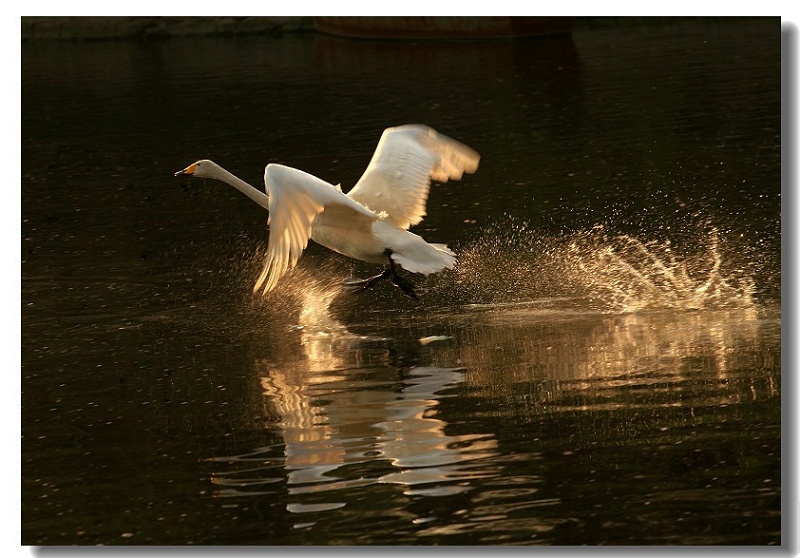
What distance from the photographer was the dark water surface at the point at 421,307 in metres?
5.44

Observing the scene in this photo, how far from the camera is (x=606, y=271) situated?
811cm

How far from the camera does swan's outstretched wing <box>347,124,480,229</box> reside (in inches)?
297

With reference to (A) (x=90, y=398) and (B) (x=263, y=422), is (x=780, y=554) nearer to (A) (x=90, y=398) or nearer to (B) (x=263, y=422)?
(B) (x=263, y=422)

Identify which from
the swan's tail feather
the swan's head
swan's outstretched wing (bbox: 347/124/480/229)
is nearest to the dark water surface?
the swan's tail feather

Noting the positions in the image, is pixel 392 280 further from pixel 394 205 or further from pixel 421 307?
pixel 394 205

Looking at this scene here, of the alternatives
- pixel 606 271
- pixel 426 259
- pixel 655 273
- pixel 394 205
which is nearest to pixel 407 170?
pixel 394 205

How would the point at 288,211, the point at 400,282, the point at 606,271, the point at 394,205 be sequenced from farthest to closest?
the point at 606,271 → the point at 400,282 → the point at 394,205 → the point at 288,211

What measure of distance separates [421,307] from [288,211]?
153cm

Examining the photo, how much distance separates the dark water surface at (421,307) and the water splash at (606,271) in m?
0.03

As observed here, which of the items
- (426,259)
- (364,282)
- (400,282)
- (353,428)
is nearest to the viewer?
(353,428)

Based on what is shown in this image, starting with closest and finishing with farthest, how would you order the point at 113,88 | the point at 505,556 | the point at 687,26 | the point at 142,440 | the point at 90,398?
the point at 505,556
the point at 142,440
the point at 90,398
the point at 687,26
the point at 113,88

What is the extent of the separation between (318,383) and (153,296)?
1797 mm

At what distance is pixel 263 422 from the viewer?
6.25 m

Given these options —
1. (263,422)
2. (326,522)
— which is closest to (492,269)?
(263,422)
